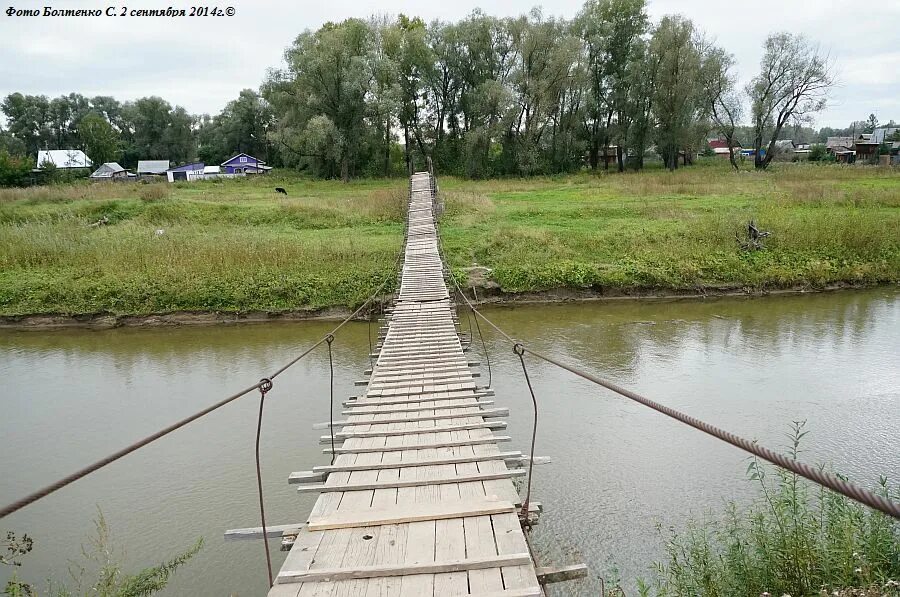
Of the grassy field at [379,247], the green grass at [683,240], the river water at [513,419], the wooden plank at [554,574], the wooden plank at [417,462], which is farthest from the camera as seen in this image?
the green grass at [683,240]

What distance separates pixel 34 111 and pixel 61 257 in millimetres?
44636

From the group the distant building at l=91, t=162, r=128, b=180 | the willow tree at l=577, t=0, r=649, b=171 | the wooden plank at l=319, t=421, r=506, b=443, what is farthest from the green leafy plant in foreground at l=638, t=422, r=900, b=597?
the distant building at l=91, t=162, r=128, b=180

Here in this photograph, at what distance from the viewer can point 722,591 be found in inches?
129

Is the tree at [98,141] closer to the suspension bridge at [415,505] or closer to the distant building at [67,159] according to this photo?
the distant building at [67,159]

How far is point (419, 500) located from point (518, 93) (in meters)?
27.1

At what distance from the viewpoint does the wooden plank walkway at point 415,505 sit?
2324mm

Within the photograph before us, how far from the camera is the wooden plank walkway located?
2324mm

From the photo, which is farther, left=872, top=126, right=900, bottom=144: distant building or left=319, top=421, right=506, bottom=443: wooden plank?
left=872, top=126, right=900, bottom=144: distant building

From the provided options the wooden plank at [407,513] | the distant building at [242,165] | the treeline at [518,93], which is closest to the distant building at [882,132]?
the treeline at [518,93]

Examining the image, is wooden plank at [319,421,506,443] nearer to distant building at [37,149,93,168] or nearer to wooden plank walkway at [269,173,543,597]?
wooden plank walkway at [269,173,543,597]

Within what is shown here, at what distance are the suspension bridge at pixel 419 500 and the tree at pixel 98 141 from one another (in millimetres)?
43646

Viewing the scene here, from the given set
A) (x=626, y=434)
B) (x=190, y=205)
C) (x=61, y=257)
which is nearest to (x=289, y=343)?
(x=626, y=434)

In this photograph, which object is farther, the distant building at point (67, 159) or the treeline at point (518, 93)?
→ the distant building at point (67, 159)

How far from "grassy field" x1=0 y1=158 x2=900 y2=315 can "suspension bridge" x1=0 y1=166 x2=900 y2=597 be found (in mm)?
7419
